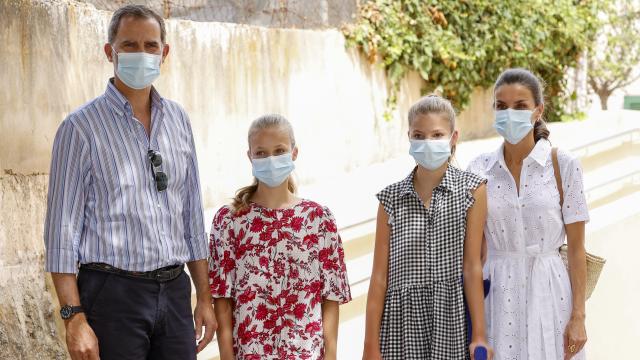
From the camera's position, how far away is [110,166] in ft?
9.11

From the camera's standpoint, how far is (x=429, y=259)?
128 inches

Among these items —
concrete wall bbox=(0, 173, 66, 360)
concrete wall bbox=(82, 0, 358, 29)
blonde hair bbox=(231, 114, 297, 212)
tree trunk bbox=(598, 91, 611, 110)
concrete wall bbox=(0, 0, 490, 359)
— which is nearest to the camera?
blonde hair bbox=(231, 114, 297, 212)

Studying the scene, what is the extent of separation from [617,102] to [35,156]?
16.2 meters

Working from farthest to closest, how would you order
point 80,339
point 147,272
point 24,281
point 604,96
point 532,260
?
point 604,96 < point 24,281 < point 532,260 < point 147,272 < point 80,339

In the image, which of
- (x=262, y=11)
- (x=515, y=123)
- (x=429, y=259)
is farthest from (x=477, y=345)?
(x=262, y=11)

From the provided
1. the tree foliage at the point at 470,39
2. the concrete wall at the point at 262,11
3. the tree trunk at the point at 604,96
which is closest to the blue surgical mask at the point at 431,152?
the concrete wall at the point at 262,11

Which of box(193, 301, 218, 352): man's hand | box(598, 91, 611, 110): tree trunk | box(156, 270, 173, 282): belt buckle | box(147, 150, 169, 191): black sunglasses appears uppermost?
box(147, 150, 169, 191): black sunglasses

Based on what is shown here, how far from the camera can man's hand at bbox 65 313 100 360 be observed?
267 centimetres

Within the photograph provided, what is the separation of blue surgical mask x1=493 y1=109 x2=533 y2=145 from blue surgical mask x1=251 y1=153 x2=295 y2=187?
91 cm

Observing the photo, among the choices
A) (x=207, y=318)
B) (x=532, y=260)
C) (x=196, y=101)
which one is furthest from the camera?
(x=196, y=101)

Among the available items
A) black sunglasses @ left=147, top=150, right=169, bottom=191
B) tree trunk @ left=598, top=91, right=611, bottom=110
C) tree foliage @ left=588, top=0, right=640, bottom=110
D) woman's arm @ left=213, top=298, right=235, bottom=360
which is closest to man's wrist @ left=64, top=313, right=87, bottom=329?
black sunglasses @ left=147, top=150, right=169, bottom=191

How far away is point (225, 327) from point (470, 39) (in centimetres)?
583

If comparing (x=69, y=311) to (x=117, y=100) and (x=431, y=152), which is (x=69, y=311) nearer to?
(x=117, y=100)

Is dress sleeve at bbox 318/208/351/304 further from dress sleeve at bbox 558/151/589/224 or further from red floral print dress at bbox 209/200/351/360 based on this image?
dress sleeve at bbox 558/151/589/224
